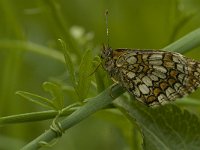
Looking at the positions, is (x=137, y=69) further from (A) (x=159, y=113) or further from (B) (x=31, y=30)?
(B) (x=31, y=30)

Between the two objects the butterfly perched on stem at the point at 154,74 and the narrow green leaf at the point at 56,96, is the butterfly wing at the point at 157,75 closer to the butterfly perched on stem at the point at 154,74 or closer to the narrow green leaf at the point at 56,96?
the butterfly perched on stem at the point at 154,74

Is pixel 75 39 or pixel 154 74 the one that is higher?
pixel 75 39

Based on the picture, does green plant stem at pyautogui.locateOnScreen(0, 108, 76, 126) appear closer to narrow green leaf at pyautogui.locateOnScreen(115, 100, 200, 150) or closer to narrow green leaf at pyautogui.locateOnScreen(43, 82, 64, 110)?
narrow green leaf at pyautogui.locateOnScreen(43, 82, 64, 110)

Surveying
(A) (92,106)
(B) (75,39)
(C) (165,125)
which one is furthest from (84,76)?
(B) (75,39)

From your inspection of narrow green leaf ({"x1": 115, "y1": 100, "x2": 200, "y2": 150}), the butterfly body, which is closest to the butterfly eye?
the butterfly body

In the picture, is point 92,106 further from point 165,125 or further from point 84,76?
point 165,125

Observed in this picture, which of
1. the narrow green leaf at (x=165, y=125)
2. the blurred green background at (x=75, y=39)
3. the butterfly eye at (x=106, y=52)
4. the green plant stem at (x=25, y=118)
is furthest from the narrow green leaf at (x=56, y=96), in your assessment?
the blurred green background at (x=75, y=39)
